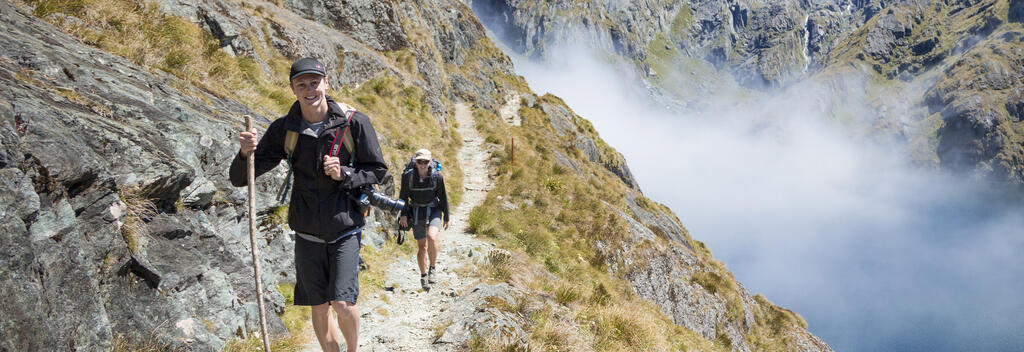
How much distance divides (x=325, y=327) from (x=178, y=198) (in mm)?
2572

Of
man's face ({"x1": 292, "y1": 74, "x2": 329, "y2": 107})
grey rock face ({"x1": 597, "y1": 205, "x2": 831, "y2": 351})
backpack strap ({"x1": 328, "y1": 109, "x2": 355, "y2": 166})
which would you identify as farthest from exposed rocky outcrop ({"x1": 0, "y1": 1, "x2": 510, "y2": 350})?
grey rock face ({"x1": 597, "y1": 205, "x2": 831, "y2": 351})

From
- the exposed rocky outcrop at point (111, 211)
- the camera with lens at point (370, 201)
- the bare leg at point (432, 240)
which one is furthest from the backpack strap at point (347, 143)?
the bare leg at point (432, 240)

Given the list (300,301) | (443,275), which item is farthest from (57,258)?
(443,275)

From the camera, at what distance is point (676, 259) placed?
1936 centimetres

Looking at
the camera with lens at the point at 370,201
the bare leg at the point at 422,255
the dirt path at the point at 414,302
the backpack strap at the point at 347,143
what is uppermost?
the backpack strap at the point at 347,143

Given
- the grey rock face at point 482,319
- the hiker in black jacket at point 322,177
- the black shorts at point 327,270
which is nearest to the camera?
the hiker in black jacket at point 322,177

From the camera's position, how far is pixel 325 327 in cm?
405

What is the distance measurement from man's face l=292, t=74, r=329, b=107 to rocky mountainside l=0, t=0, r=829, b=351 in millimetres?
1867

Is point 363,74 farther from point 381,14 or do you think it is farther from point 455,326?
point 455,326

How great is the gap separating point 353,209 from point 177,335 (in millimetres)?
2091

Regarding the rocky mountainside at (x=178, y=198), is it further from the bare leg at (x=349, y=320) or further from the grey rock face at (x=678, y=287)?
the bare leg at (x=349, y=320)

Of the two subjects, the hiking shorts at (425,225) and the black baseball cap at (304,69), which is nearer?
the black baseball cap at (304,69)

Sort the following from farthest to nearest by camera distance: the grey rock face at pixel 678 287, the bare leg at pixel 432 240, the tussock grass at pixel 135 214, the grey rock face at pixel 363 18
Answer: the grey rock face at pixel 363 18, the grey rock face at pixel 678 287, the bare leg at pixel 432 240, the tussock grass at pixel 135 214

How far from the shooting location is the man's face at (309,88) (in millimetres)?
3643
